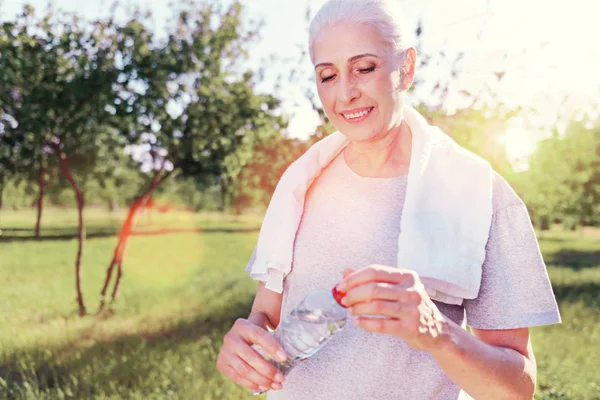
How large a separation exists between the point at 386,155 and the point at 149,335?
798cm

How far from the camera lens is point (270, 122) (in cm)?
1002

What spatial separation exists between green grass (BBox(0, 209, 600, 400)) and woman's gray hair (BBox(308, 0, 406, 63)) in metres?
4.72

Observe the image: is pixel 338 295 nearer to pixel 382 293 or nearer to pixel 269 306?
pixel 382 293

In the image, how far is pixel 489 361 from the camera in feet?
4.57

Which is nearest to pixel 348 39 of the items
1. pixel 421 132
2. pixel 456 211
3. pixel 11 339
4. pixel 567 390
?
pixel 421 132

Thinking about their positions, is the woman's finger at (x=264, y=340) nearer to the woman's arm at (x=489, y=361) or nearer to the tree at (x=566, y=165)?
the woman's arm at (x=489, y=361)

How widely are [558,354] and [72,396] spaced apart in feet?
20.2

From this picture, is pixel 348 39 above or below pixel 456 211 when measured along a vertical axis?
above

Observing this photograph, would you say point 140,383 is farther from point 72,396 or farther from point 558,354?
point 558,354

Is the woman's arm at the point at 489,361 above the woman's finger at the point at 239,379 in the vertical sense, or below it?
above

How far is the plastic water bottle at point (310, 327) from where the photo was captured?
1.53 metres

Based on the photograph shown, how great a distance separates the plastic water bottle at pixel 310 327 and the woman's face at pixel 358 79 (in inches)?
21.1

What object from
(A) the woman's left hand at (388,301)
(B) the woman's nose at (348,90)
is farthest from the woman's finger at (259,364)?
(B) the woman's nose at (348,90)

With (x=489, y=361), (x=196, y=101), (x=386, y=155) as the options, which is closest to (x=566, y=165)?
(x=196, y=101)
